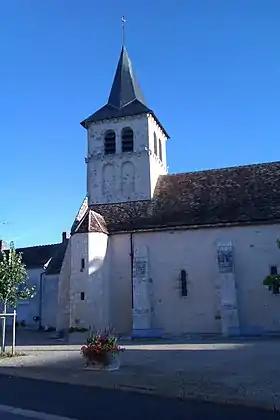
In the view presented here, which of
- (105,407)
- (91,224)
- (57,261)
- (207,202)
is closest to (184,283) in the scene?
(207,202)

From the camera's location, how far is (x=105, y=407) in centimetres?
747

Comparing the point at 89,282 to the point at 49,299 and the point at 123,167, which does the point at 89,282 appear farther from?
the point at 49,299

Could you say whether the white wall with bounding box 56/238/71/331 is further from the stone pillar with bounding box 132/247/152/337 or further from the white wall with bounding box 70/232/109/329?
the stone pillar with bounding box 132/247/152/337

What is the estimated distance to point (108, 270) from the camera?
26.5 metres

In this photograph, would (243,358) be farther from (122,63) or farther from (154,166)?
(122,63)

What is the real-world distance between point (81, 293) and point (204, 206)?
9286mm

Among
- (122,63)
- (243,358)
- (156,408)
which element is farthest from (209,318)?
(122,63)

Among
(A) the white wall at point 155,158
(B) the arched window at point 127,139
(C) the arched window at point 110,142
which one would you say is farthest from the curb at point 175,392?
(C) the arched window at point 110,142

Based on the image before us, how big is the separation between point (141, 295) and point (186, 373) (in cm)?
1411

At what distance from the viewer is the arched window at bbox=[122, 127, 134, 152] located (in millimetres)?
30328

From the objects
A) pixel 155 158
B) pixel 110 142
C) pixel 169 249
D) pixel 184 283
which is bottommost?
pixel 184 283

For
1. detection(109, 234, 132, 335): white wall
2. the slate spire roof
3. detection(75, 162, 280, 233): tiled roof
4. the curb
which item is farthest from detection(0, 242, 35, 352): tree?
the slate spire roof

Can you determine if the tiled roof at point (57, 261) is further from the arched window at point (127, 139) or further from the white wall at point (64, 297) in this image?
the arched window at point (127, 139)

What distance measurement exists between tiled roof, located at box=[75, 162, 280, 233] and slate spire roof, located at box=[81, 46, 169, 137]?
585cm
